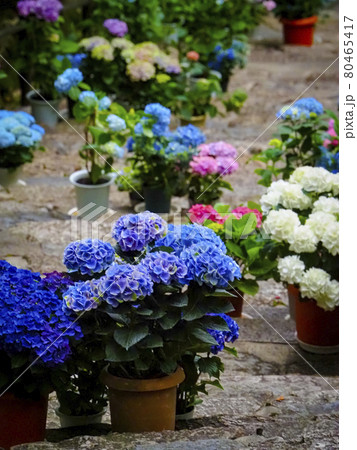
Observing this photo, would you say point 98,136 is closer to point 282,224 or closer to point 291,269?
point 282,224

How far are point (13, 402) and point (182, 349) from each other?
496 mm

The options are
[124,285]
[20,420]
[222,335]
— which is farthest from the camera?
Answer: [222,335]

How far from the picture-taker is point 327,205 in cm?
354

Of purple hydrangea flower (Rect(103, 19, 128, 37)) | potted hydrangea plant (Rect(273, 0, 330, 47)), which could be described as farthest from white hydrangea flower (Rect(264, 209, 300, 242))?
potted hydrangea plant (Rect(273, 0, 330, 47))

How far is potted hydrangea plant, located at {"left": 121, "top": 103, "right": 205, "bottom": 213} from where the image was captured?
4.48 metres

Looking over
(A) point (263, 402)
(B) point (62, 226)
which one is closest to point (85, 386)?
(A) point (263, 402)

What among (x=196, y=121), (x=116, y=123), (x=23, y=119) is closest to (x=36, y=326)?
(x=116, y=123)

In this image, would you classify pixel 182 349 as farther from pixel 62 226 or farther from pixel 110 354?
pixel 62 226

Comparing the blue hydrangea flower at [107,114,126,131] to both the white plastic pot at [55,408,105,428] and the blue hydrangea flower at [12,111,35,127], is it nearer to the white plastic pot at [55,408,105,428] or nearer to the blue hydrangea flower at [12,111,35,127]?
the blue hydrangea flower at [12,111,35,127]

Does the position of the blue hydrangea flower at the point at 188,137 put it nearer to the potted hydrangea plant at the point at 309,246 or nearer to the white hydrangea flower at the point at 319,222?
the potted hydrangea plant at the point at 309,246

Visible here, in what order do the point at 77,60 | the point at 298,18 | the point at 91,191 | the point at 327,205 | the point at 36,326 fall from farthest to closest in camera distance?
the point at 298,18, the point at 77,60, the point at 91,191, the point at 327,205, the point at 36,326

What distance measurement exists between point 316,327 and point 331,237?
0.41 metres

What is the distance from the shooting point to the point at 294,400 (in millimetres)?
3025
